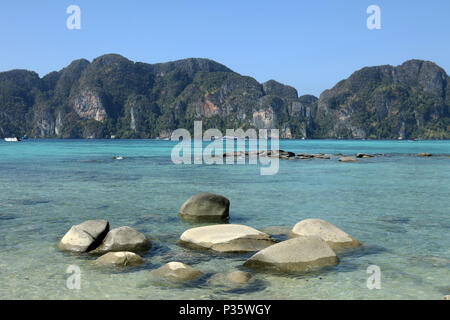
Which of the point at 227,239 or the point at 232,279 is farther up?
the point at 227,239

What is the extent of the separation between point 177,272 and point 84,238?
386cm

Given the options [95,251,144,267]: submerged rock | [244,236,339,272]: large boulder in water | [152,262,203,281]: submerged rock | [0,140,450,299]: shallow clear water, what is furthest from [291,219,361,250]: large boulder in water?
[95,251,144,267]: submerged rock

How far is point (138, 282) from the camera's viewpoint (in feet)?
29.9

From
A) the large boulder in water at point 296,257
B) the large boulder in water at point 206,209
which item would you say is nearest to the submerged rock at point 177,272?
the large boulder in water at point 296,257

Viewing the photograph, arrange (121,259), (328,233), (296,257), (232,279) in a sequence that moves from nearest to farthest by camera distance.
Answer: (232,279), (296,257), (121,259), (328,233)

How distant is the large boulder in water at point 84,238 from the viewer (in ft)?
38.4

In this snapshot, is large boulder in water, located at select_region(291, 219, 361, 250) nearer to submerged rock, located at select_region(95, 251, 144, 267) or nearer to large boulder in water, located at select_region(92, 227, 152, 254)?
large boulder in water, located at select_region(92, 227, 152, 254)

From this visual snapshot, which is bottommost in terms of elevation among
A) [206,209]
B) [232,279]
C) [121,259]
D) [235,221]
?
[235,221]

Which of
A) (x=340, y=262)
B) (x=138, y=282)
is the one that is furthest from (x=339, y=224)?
(x=138, y=282)

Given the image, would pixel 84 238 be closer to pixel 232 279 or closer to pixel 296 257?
pixel 232 279

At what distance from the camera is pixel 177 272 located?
939cm

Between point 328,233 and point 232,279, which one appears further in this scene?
point 328,233

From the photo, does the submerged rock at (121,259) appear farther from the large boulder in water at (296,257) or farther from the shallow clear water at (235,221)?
the large boulder in water at (296,257)

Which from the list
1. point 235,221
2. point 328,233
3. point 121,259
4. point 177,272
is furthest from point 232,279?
point 235,221
